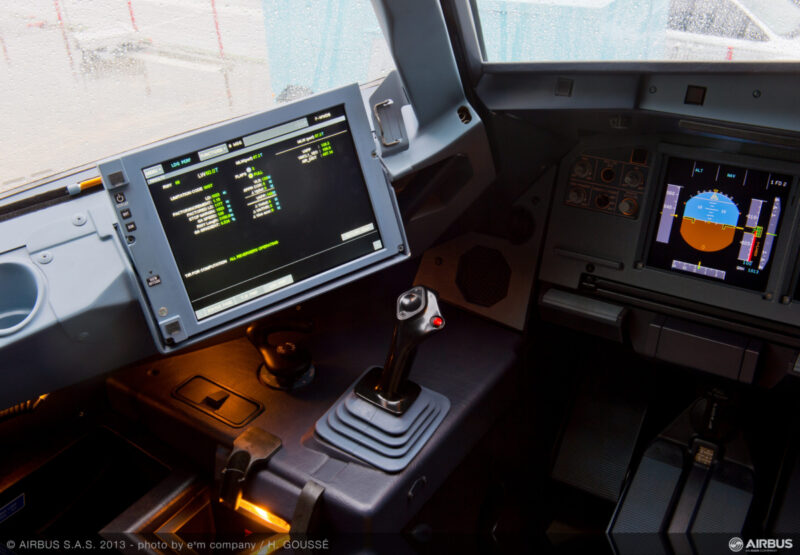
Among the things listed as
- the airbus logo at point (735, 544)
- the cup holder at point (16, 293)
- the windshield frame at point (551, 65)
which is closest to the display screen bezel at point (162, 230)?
the cup holder at point (16, 293)

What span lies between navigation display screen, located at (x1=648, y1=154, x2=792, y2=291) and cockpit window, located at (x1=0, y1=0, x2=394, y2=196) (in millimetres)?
983

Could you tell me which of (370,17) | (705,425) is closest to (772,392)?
(705,425)

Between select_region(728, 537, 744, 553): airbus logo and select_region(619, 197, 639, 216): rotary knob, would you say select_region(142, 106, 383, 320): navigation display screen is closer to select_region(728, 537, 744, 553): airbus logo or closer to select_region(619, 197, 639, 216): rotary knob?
select_region(619, 197, 639, 216): rotary knob

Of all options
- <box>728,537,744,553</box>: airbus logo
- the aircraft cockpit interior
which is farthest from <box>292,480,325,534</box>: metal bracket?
<box>728,537,744,553</box>: airbus logo

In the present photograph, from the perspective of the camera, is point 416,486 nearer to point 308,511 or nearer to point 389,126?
point 308,511

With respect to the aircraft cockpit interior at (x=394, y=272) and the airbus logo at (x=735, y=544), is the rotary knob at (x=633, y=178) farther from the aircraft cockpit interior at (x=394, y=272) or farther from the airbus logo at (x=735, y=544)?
the airbus logo at (x=735, y=544)

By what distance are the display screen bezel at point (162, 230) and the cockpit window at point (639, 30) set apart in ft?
1.90

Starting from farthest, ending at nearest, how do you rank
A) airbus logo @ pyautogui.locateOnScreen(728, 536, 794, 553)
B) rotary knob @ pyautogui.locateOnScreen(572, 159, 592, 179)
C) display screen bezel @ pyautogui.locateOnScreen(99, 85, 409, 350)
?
1. rotary knob @ pyautogui.locateOnScreen(572, 159, 592, 179)
2. airbus logo @ pyautogui.locateOnScreen(728, 536, 794, 553)
3. display screen bezel @ pyautogui.locateOnScreen(99, 85, 409, 350)

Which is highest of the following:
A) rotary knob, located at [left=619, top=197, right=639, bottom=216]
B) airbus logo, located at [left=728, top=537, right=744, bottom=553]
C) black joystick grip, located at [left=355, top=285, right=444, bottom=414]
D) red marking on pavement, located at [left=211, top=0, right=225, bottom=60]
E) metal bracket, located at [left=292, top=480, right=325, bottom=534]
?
red marking on pavement, located at [left=211, top=0, right=225, bottom=60]

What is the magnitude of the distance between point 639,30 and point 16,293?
1663mm

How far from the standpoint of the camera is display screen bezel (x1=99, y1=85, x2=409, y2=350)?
127 centimetres

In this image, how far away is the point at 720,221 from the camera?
5.77 ft

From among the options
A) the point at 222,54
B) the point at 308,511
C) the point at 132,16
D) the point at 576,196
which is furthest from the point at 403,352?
the point at 132,16

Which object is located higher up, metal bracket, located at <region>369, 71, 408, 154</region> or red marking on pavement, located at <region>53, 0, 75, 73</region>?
red marking on pavement, located at <region>53, 0, 75, 73</region>
